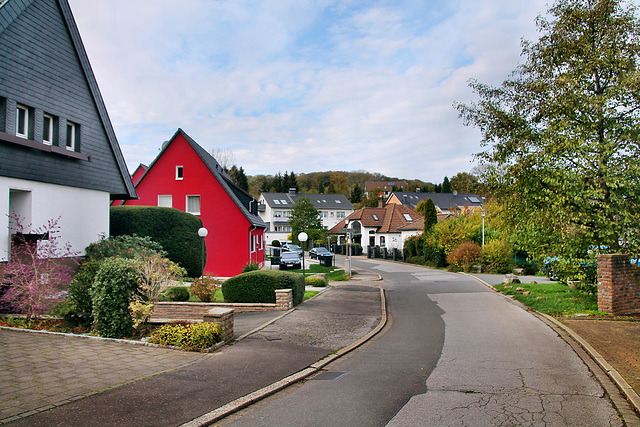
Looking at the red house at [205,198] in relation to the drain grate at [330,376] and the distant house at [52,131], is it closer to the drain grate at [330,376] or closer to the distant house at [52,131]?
the distant house at [52,131]

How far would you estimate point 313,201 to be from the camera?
274 feet

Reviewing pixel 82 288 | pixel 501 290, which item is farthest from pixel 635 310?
pixel 82 288

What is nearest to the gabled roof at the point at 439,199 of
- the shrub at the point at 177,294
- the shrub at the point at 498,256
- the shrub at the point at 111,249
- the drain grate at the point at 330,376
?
the shrub at the point at 498,256

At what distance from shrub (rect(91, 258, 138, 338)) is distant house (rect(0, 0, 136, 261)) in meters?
4.48

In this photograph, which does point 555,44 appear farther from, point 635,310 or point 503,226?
point 635,310

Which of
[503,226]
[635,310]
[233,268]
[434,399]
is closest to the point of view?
[434,399]

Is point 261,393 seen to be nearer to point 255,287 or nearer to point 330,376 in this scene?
point 330,376

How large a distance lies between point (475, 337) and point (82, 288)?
8.84m

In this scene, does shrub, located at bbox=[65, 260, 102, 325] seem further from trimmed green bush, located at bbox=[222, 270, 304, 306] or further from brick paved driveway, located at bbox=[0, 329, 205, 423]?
trimmed green bush, located at bbox=[222, 270, 304, 306]

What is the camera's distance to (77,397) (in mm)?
5168

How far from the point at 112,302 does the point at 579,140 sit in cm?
1227

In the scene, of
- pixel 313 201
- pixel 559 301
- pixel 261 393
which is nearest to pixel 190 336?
pixel 261 393

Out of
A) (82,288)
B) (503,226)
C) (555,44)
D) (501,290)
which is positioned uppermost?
(555,44)

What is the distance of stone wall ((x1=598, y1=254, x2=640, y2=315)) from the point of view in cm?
1130
